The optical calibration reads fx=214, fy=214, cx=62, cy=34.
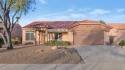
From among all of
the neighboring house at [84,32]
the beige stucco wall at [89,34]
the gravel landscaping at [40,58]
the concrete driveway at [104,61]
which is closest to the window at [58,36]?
the neighboring house at [84,32]

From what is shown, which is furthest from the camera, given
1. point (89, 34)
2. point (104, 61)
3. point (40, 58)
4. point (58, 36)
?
point (58, 36)

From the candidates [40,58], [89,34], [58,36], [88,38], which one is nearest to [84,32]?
[89,34]

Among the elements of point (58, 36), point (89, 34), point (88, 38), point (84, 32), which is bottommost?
point (88, 38)

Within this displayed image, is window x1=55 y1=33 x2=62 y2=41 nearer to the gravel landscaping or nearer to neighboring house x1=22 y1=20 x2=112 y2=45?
neighboring house x1=22 y1=20 x2=112 y2=45

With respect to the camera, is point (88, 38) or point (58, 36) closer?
point (88, 38)

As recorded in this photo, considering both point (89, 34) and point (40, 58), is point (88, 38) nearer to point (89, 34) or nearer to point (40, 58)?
point (89, 34)

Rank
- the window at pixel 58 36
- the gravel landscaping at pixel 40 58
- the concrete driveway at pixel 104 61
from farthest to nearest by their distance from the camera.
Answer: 1. the window at pixel 58 36
2. the gravel landscaping at pixel 40 58
3. the concrete driveway at pixel 104 61

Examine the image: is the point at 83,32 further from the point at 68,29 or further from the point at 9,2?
the point at 9,2

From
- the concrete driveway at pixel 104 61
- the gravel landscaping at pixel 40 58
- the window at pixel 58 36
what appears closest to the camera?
the concrete driveway at pixel 104 61

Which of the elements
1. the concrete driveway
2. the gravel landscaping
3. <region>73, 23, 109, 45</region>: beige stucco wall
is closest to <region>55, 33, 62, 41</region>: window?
<region>73, 23, 109, 45</region>: beige stucco wall

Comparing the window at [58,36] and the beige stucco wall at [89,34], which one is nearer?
the beige stucco wall at [89,34]

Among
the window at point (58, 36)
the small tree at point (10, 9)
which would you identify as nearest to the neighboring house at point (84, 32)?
the window at point (58, 36)

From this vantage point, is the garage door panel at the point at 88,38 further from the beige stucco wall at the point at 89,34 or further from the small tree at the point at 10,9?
the small tree at the point at 10,9

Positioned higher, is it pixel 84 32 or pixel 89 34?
pixel 84 32
